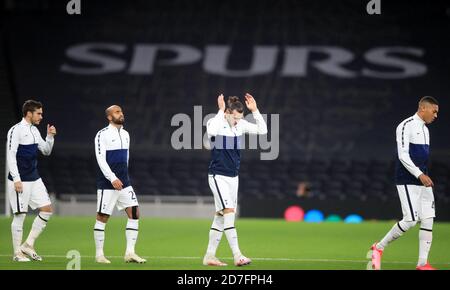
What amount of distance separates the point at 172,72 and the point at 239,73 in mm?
2316

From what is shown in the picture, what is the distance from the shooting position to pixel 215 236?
516 inches

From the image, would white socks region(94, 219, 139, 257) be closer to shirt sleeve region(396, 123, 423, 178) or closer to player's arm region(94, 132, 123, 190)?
player's arm region(94, 132, 123, 190)

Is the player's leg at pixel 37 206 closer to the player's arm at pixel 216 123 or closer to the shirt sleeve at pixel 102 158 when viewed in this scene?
the shirt sleeve at pixel 102 158

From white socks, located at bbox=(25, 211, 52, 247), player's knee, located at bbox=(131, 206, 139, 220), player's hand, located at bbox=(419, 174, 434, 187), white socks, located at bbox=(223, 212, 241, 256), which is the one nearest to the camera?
player's hand, located at bbox=(419, 174, 434, 187)

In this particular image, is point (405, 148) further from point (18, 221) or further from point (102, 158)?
point (18, 221)

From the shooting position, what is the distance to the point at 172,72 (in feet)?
103

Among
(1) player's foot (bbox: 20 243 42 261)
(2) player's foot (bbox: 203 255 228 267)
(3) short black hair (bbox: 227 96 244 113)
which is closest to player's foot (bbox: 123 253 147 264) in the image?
(2) player's foot (bbox: 203 255 228 267)

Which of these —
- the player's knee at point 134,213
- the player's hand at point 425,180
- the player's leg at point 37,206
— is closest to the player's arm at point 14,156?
the player's leg at point 37,206

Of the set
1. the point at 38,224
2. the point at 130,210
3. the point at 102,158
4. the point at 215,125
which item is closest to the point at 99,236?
the point at 130,210

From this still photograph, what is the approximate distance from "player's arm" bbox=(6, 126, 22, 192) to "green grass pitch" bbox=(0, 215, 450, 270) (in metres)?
1.15

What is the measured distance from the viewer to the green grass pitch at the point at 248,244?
13.1 meters

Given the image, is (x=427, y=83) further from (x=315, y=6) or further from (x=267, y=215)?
(x=267, y=215)

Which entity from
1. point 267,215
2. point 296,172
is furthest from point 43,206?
point 296,172

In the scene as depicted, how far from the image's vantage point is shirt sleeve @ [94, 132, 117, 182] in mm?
13104
